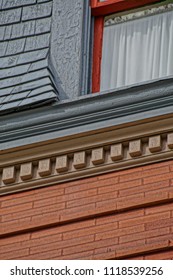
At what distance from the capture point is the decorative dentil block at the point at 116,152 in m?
14.5

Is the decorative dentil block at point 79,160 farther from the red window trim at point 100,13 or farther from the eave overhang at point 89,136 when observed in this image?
the red window trim at point 100,13

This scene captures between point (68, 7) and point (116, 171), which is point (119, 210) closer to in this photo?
point (116, 171)

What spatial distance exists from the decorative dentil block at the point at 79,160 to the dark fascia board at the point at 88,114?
206 millimetres

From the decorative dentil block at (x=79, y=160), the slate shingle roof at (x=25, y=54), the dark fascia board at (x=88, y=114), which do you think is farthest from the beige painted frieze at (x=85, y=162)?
the slate shingle roof at (x=25, y=54)

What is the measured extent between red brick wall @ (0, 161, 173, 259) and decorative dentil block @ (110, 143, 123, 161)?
18cm

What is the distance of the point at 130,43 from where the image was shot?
15531 mm

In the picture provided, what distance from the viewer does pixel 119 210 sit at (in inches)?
558

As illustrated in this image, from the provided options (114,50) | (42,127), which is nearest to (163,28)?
(114,50)

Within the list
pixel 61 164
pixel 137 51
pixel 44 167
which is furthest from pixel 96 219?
pixel 137 51

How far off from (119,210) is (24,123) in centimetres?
150

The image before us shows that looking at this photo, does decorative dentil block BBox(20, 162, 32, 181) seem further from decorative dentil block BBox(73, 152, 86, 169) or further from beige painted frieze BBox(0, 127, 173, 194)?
decorative dentil block BBox(73, 152, 86, 169)

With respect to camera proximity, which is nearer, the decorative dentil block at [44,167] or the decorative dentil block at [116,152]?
the decorative dentil block at [116,152]

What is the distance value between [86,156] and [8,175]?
815 mm

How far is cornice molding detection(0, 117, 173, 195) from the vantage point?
47.4 ft
